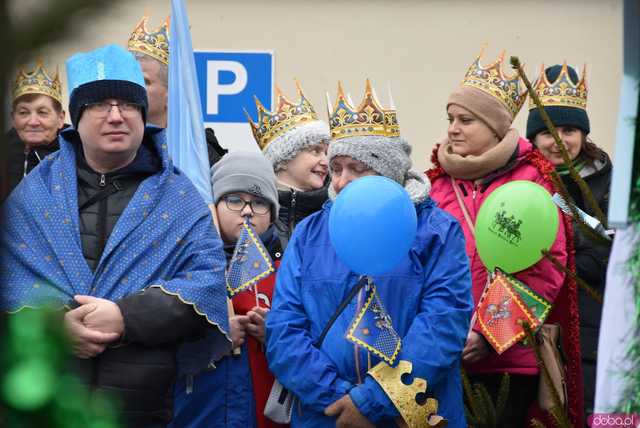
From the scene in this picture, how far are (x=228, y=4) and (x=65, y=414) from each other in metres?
8.82

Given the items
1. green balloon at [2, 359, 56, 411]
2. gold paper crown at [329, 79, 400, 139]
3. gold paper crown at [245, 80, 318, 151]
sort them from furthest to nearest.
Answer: gold paper crown at [245, 80, 318, 151], gold paper crown at [329, 79, 400, 139], green balloon at [2, 359, 56, 411]

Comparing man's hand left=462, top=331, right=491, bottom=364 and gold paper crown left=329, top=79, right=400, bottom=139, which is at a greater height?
gold paper crown left=329, top=79, right=400, bottom=139

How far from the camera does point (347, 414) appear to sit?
4.01 meters

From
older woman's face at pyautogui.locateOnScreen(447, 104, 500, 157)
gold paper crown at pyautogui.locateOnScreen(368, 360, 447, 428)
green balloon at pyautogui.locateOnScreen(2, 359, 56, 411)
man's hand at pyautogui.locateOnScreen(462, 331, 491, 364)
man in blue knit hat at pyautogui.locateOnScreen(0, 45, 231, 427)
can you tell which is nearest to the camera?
→ green balloon at pyautogui.locateOnScreen(2, 359, 56, 411)

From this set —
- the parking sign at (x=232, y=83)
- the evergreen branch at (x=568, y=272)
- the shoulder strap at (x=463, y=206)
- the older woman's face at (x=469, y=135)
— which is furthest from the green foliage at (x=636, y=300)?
the parking sign at (x=232, y=83)

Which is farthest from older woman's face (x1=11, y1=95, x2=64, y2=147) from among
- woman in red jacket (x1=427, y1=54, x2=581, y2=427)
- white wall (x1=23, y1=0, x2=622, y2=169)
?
white wall (x1=23, y1=0, x2=622, y2=169)

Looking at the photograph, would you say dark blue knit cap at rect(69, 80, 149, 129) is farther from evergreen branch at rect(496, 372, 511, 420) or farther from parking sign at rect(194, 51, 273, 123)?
parking sign at rect(194, 51, 273, 123)

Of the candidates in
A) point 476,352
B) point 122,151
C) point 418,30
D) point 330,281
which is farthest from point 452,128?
point 418,30

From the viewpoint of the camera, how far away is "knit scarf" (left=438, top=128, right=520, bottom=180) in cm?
519

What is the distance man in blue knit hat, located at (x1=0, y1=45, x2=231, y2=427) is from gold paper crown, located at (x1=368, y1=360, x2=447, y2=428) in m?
0.60

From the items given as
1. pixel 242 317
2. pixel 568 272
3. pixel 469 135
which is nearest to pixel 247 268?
pixel 242 317

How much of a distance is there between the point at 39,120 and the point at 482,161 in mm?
2331

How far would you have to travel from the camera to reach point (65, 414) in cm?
89

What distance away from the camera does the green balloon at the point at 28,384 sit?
0.85 meters
